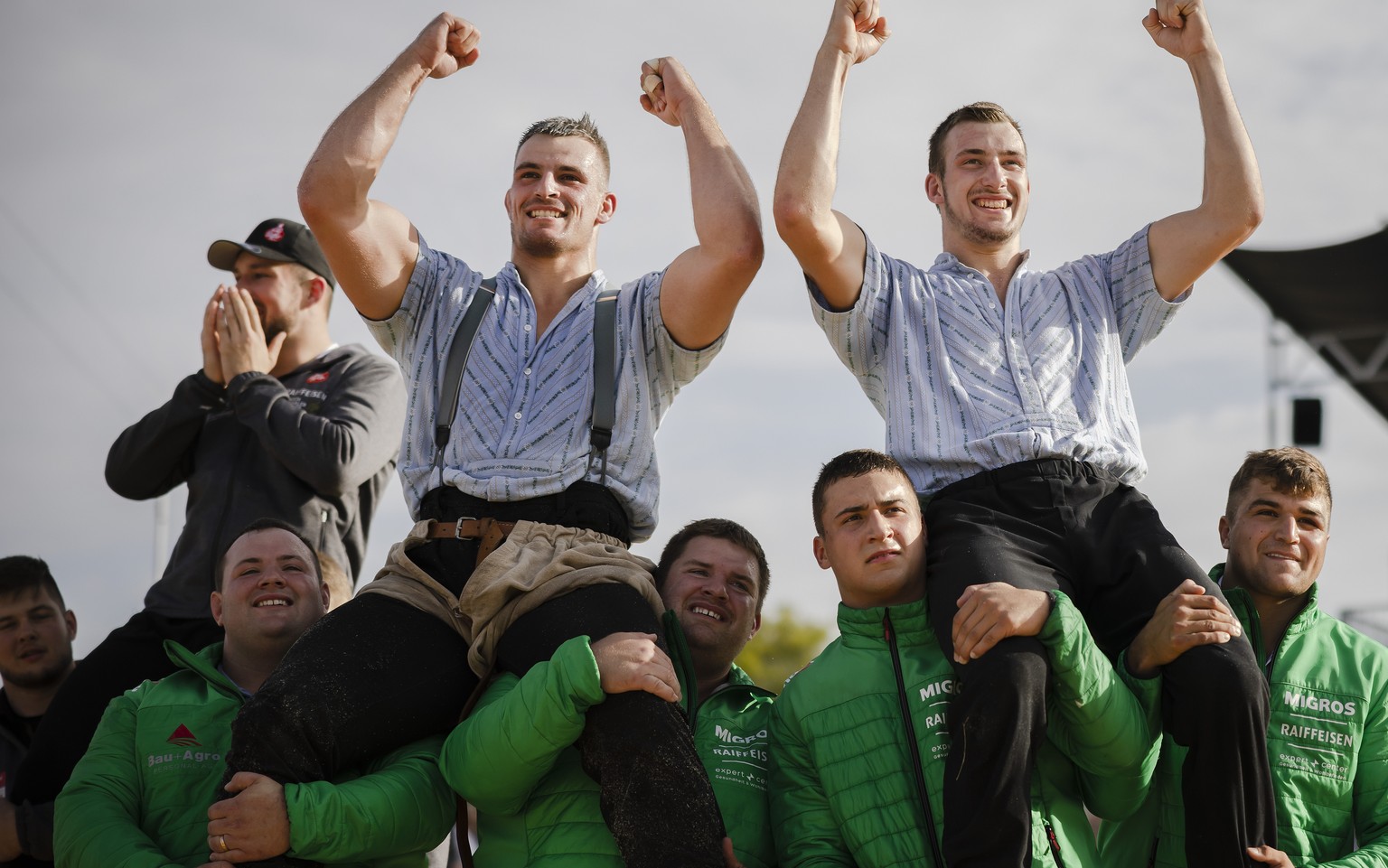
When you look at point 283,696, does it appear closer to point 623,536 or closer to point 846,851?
point 623,536

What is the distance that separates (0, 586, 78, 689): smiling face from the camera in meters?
4.98

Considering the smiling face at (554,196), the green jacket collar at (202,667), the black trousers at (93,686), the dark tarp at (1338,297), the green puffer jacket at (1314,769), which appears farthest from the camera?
the dark tarp at (1338,297)

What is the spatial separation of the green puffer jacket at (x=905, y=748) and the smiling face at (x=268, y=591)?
57.7 inches

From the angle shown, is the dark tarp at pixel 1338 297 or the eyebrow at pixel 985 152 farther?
the dark tarp at pixel 1338 297

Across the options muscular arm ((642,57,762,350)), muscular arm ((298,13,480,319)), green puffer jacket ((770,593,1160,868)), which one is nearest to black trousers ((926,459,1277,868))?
green puffer jacket ((770,593,1160,868))

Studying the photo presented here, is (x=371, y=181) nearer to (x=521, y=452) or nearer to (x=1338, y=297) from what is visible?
(x=521, y=452)

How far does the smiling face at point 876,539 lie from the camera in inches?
147

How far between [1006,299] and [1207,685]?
131 cm

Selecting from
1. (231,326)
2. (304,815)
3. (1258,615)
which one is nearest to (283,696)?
(304,815)

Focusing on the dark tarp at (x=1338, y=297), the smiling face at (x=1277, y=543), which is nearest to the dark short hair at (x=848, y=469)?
the smiling face at (x=1277, y=543)

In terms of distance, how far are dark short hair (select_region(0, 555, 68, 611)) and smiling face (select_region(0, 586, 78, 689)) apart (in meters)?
0.03

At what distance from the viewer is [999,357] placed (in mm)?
4012

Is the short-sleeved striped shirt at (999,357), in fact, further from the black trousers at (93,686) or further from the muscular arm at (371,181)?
the black trousers at (93,686)

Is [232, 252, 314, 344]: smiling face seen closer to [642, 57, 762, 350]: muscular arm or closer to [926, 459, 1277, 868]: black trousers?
[642, 57, 762, 350]: muscular arm
